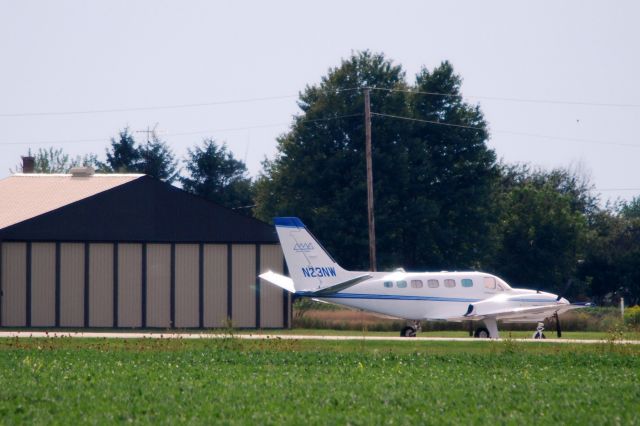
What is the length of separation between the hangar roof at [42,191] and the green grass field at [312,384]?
1358cm

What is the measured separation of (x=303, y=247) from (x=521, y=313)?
26.7 feet

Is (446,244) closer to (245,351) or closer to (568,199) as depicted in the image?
(568,199)

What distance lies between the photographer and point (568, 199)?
73188 mm

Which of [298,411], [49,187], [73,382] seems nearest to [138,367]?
[73,382]

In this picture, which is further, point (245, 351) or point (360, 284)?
point (360, 284)

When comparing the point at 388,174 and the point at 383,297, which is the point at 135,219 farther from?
the point at 388,174

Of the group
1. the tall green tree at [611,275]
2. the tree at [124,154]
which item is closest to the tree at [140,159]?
the tree at [124,154]

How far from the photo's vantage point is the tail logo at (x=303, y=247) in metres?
39.0

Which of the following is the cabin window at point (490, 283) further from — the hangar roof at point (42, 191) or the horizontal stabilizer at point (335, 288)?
the hangar roof at point (42, 191)

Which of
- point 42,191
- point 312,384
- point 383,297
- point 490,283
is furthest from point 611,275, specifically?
point 312,384

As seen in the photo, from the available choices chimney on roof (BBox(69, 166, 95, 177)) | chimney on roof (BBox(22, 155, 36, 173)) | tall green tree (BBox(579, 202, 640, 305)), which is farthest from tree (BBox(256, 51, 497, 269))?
chimney on roof (BBox(69, 166, 95, 177))

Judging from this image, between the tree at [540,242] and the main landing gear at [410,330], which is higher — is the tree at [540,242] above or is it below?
above

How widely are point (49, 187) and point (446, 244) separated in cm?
2695

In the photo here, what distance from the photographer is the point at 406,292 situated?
39344 millimetres
